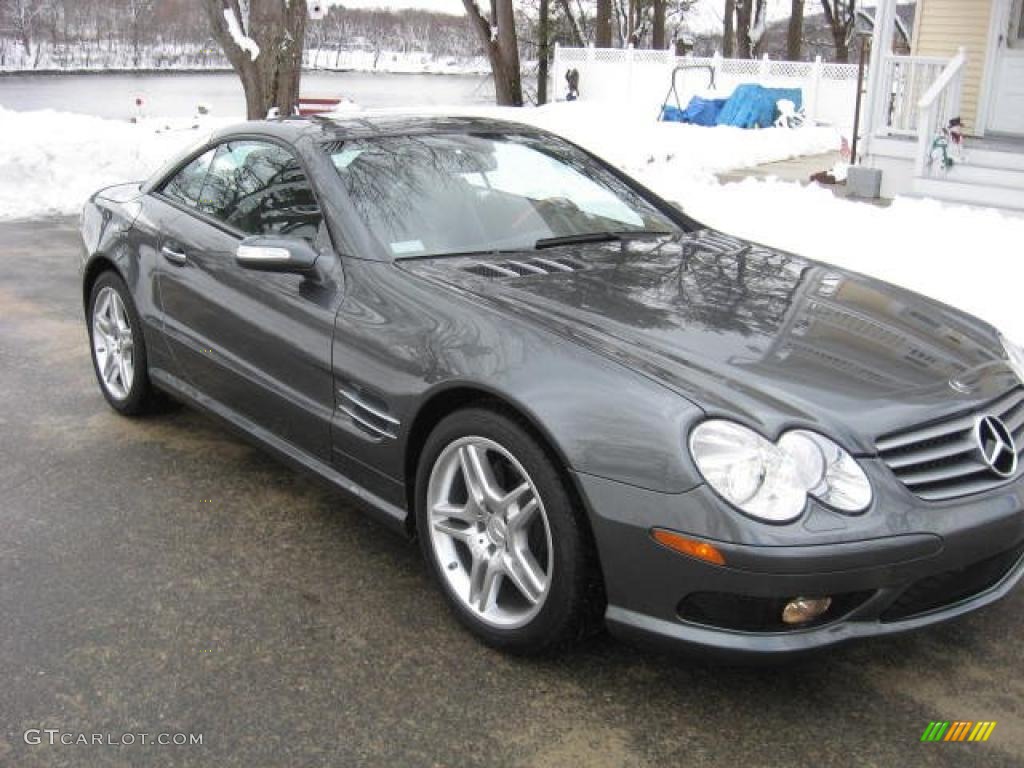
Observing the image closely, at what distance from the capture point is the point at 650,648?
258 cm

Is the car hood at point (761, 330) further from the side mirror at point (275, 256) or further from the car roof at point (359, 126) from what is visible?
the car roof at point (359, 126)

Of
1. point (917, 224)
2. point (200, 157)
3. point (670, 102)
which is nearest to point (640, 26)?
point (670, 102)

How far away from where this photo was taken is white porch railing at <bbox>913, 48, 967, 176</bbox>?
10492 mm

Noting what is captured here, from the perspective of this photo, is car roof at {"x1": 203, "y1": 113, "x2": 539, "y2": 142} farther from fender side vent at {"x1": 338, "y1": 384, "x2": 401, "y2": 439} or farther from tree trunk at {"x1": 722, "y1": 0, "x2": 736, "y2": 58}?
tree trunk at {"x1": 722, "y1": 0, "x2": 736, "y2": 58}

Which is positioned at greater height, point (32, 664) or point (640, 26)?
point (640, 26)

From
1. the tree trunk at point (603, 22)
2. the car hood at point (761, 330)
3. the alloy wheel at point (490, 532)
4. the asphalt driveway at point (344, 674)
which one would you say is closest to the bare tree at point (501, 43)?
the tree trunk at point (603, 22)

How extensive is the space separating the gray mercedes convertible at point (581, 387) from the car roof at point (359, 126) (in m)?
0.02

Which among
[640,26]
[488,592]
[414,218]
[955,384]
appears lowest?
[488,592]

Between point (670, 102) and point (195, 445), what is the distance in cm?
2432

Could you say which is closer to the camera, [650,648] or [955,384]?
[650,648]

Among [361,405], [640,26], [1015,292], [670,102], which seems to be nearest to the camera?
[361,405]

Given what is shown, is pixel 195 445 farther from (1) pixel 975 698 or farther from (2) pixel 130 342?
(1) pixel 975 698

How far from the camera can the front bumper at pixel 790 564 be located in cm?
238

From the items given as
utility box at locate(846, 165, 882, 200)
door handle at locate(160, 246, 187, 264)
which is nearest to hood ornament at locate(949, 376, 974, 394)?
door handle at locate(160, 246, 187, 264)
